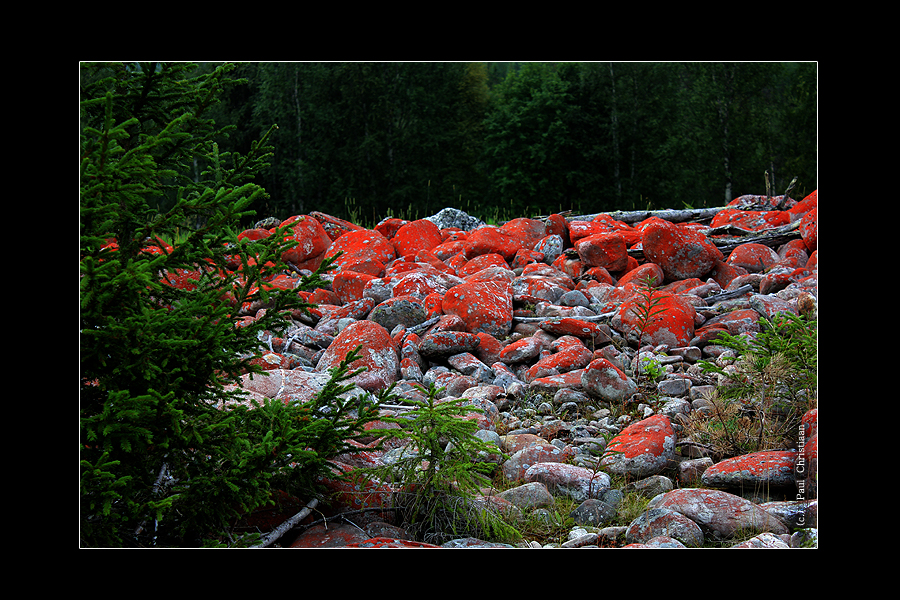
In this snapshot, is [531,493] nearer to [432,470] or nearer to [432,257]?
[432,470]

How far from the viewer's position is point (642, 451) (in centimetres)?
363

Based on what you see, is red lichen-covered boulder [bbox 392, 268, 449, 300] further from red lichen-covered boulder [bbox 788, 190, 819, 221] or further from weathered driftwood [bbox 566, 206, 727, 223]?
red lichen-covered boulder [bbox 788, 190, 819, 221]

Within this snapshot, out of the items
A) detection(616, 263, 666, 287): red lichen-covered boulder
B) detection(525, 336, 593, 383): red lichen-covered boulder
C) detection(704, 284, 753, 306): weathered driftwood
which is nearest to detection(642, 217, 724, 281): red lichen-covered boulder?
detection(616, 263, 666, 287): red lichen-covered boulder

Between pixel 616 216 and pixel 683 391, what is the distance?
608cm

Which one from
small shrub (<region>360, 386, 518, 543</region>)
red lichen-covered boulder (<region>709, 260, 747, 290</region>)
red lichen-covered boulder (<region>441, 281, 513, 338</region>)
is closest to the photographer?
small shrub (<region>360, 386, 518, 543</region>)

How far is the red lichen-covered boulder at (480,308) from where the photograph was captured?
610 cm

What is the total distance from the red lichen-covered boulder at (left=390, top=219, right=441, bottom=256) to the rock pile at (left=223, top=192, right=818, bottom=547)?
1.1 inches

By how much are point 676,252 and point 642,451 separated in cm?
463

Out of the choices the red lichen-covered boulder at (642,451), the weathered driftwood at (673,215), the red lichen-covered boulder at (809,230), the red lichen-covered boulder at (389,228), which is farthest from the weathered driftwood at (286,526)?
the weathered driftwood at (673,215)

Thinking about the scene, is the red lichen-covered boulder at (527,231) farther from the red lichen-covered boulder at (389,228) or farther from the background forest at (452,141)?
the background forest at (452,141)

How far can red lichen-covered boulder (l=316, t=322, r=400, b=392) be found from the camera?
5.01 m

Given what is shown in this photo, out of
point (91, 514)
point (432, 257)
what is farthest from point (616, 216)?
point (91, 514)

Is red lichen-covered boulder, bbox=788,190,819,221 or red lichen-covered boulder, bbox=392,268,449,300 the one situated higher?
red lichen-covered boulder, bbox=788,190,819,221

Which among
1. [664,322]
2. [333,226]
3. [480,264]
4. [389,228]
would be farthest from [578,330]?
[333,226]
